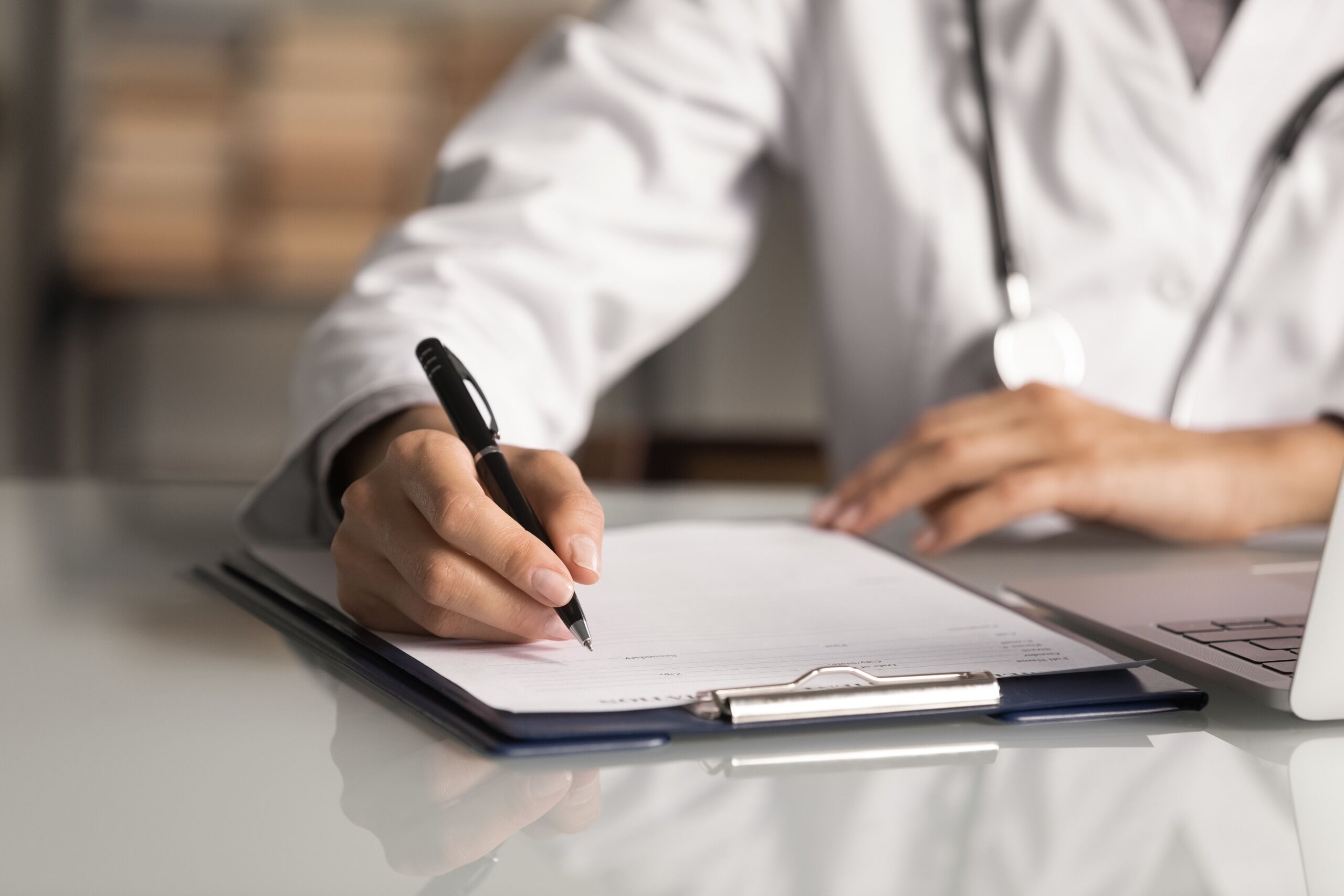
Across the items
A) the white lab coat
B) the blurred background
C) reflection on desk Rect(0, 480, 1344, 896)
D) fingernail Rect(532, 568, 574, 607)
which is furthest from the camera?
the blurred background

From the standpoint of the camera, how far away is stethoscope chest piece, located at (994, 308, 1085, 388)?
82 centimetres

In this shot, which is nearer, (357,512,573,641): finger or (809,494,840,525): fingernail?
(357,512,573,641): finger

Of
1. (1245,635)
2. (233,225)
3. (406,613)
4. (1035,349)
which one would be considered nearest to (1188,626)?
(1245,635)

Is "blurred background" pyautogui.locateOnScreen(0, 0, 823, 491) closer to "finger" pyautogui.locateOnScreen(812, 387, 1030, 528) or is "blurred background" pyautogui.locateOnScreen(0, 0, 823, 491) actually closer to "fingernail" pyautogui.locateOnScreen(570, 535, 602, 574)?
"finger" pyautogui.locateOnScreen(812, 387, 1030, 528)

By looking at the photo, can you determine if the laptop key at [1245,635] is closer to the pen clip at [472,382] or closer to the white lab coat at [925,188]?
the pen clip at [472,382]

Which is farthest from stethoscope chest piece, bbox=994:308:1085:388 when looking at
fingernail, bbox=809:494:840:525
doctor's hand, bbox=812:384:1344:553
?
fingernail, bbox=809:494:840:525

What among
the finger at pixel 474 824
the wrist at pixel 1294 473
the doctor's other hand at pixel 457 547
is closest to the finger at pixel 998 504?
the wrist at pixel 1294 473

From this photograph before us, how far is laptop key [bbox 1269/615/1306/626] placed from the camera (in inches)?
17.6

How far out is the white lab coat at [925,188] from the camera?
2.68 feet

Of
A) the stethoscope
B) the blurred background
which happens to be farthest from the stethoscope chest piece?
the blurred background

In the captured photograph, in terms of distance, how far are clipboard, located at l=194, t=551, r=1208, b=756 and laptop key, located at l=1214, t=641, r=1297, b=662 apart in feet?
0.10

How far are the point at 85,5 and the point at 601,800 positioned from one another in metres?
2.33

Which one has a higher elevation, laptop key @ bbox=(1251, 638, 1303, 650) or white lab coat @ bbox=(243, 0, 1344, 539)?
white lab coat @ bbox=(243, 0, 1344, 539)

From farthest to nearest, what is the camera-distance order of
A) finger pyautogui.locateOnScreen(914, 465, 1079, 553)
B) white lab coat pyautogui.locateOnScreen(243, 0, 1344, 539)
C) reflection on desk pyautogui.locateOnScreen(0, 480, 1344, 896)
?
white lab coat pyautogui.locateOnScreen(243, 0, 1344, 539), finger pyautogui.locateOnScreen(914, 465, 1079, 553), reflection on desk pyautogui.locateOnScreen(0, 480, 1344, 896)
